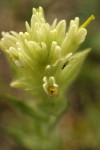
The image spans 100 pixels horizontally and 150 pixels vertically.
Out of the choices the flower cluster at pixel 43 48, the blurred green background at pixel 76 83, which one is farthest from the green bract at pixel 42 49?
the blurred green background at pixel 76 83

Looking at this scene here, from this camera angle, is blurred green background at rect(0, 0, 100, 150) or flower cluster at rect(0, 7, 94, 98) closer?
flower cluster at rect(0, 7, 94, 98)

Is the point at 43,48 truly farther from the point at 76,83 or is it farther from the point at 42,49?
the point at 76,83

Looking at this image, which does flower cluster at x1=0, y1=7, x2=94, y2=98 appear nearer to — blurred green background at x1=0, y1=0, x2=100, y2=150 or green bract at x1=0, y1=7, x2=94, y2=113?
green bract at x1=0, y1=7, x2=94, y2=113

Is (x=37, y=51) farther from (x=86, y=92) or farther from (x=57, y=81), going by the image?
(x=86, y=92)

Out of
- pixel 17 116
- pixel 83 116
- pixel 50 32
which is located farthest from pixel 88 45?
pixel 50 32

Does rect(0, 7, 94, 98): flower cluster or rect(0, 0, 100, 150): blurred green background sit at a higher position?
rect(0, 0, 100, 150): blurred green background

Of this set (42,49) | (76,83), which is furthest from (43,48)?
(76,83)

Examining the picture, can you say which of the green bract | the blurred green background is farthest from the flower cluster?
the blurred green background
